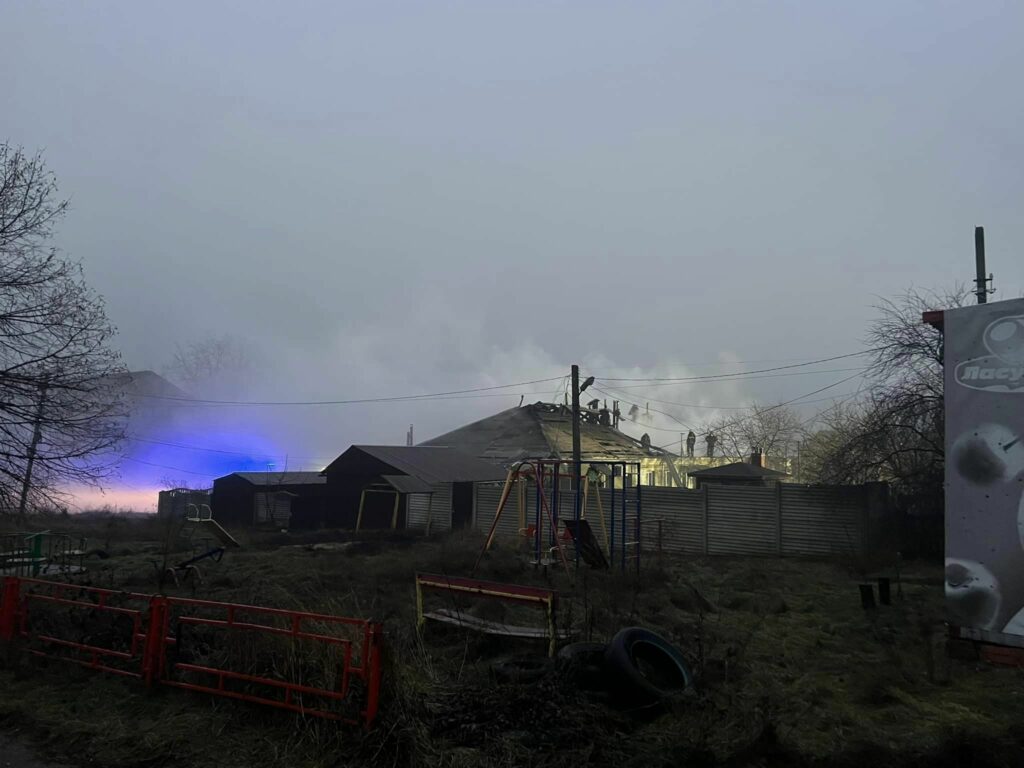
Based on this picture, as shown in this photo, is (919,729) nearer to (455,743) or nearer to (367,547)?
(455,743)

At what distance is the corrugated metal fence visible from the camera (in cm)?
2055

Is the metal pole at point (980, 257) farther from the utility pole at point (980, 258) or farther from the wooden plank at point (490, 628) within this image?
Answer: the wooden plank at point (490, 628)

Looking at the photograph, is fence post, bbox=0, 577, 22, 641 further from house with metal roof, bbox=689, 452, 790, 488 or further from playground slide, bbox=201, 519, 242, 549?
house with metal roof, bbox=689, 452, 790, 488

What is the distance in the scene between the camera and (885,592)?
40.2ft

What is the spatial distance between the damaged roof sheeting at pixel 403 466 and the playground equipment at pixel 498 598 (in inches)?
803

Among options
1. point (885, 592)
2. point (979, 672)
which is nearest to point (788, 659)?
point (979, 672)

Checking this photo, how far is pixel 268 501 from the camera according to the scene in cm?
3462

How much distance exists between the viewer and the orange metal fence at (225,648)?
17.4ft

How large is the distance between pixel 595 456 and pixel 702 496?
83.2ft

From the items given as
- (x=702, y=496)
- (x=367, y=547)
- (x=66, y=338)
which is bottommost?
(x=367, y=547)

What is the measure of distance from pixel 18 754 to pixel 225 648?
1578mm

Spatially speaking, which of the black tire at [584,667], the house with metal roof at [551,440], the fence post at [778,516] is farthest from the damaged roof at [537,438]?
the black tire at [584,667]

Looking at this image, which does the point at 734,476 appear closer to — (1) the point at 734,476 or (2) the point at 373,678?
(1) the point at 734,476

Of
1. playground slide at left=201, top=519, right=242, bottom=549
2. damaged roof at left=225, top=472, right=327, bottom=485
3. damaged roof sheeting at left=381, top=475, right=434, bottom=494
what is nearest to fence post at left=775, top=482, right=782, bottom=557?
damaged roof sheeting at left=381, top=475, right=434, bottom=494
